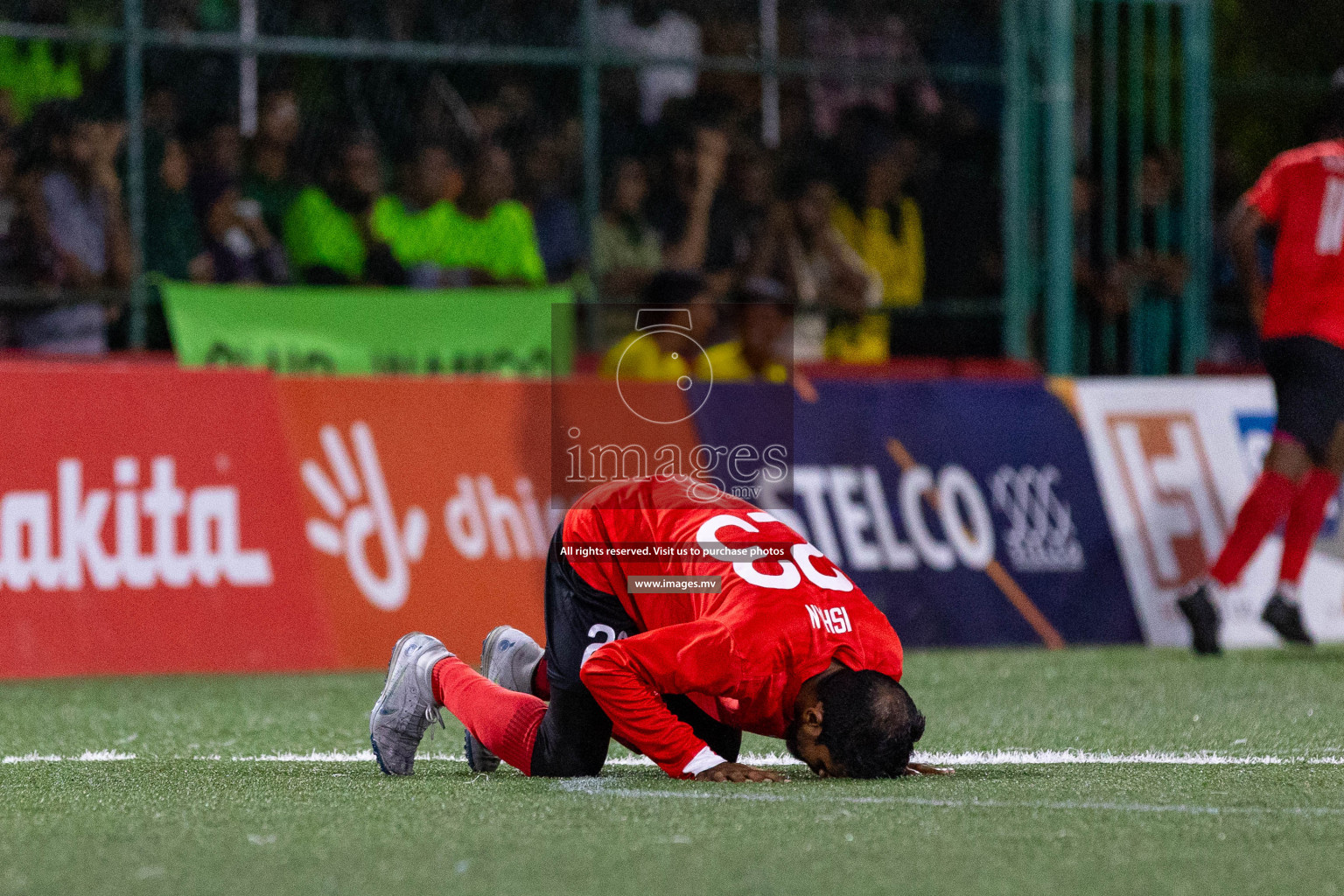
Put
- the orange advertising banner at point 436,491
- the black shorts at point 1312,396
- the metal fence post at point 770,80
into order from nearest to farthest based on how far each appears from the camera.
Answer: the orange advertising banner at point 436,491 → the black shorts at point 1312,396 → the metal fence post at point 770,80

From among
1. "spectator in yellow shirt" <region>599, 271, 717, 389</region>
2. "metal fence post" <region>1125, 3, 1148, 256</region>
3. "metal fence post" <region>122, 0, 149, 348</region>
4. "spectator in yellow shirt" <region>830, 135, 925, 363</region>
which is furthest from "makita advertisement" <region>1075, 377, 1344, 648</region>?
"metal fence post" <region>122, 0, 149, 348</region>

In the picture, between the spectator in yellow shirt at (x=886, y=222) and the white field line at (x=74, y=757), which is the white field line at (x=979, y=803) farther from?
the spectator in yellow shirt at (x=886, y=222)

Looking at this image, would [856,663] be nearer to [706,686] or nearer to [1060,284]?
[706,686]

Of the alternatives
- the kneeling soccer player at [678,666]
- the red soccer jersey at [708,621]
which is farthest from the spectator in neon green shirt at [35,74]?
the red soccer jersey at [708,621]

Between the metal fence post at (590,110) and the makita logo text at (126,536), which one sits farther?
the metal fence post at (590,110)

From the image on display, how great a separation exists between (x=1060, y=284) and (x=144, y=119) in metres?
5.20

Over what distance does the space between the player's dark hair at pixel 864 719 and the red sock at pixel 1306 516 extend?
5075 millimetres

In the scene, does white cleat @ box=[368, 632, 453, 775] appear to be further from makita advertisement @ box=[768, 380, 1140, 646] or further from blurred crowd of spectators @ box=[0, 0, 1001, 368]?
blurred crowd of spectators @ box=[0, 0, 1001, 368]

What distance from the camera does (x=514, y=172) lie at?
465 inches

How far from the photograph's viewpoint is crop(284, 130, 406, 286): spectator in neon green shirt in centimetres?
1102

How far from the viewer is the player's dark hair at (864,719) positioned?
4.68 meters

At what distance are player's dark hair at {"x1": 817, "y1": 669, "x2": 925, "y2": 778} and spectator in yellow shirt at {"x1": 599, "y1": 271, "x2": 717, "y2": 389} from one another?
505 cm

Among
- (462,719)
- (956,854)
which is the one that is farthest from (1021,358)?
(956,854)

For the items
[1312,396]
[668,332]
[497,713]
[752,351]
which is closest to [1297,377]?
[1312,396]
